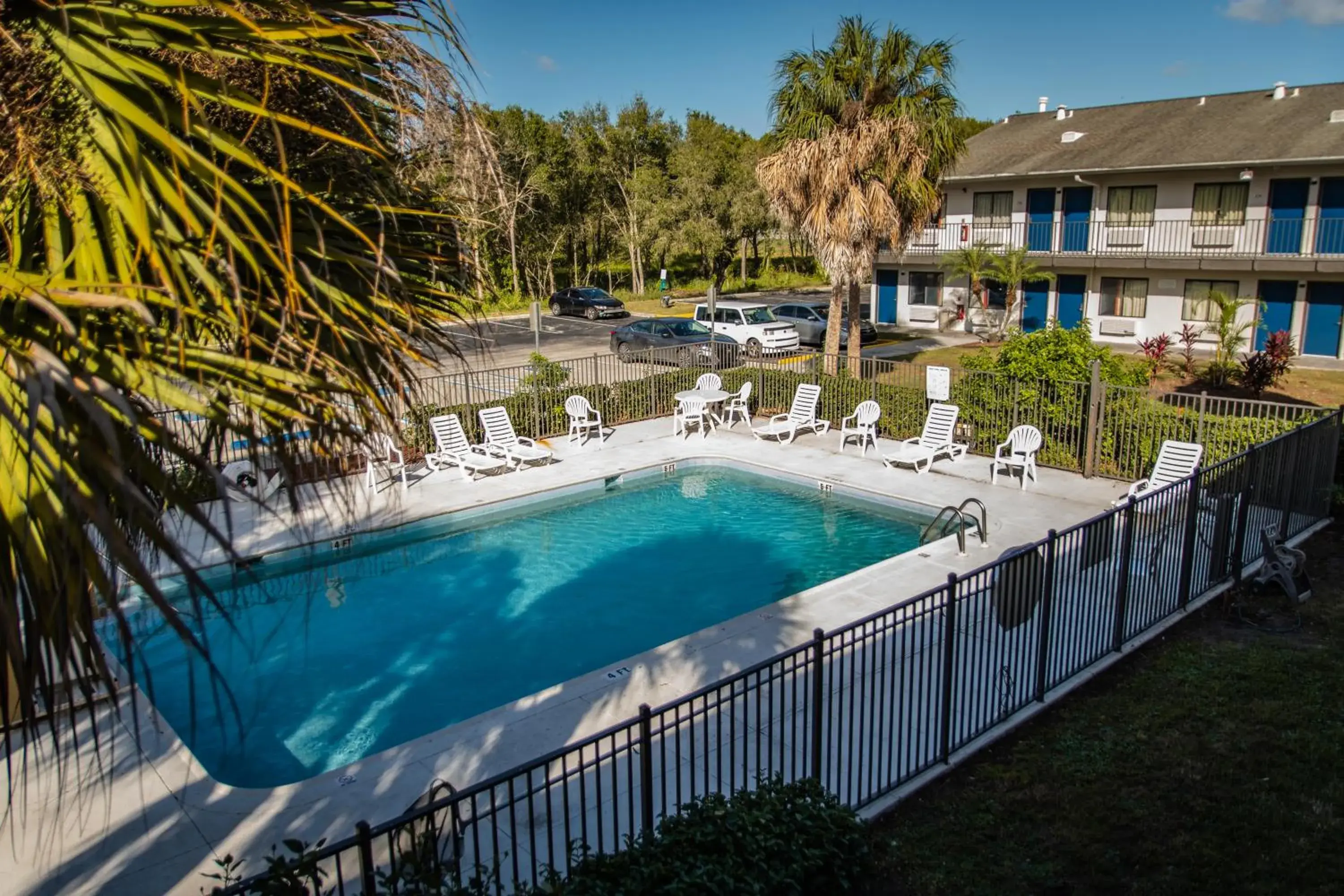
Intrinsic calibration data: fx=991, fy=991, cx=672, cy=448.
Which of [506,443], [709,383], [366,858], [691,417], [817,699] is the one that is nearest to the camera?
[366,858]

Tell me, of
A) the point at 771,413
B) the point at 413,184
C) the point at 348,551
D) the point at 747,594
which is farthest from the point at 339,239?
the point at 771,413

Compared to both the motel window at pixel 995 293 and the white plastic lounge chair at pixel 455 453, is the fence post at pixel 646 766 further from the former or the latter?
the motel window at pixel 995 293

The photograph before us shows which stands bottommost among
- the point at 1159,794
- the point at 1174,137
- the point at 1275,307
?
the point at 1159,794

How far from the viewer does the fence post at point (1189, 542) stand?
963cm

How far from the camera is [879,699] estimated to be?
810 centimetres

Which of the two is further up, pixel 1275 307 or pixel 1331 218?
pixel 1331 218

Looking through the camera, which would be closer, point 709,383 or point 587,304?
point 709,383

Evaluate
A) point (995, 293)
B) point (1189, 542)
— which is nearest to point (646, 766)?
point (1189, 542)

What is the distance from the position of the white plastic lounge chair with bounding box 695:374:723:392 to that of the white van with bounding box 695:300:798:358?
825 cm

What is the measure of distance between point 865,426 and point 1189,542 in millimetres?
8334

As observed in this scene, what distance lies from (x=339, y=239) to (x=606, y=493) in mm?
13138

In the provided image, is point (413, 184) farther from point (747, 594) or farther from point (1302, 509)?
point (1302, 509)

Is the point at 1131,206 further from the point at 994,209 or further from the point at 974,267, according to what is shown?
the point at 974,267

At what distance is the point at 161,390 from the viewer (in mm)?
2840
